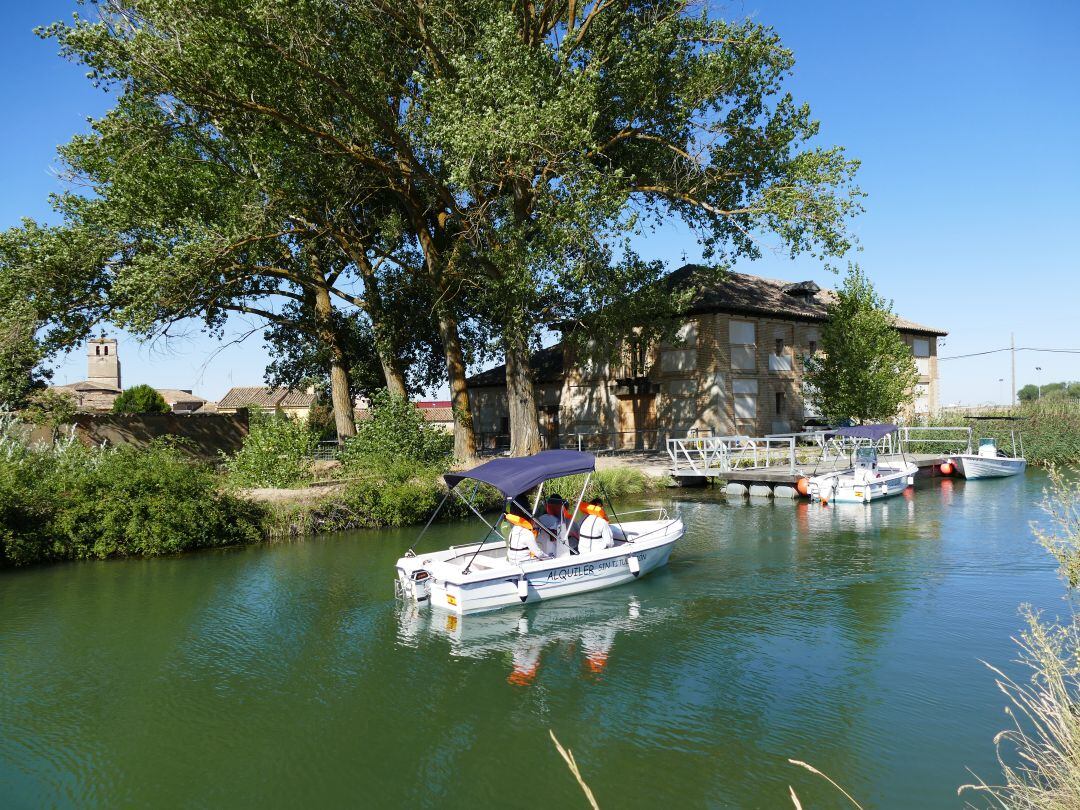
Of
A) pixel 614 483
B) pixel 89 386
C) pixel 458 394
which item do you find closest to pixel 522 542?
pixel 614 483

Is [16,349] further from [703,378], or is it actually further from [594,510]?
[703,378]

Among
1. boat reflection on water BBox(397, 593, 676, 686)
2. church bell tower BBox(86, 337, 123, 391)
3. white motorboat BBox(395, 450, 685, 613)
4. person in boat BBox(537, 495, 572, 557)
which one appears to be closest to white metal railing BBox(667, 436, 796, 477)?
white motorboat BBox(395, 450, 685, 613)

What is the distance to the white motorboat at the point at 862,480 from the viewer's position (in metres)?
24.5

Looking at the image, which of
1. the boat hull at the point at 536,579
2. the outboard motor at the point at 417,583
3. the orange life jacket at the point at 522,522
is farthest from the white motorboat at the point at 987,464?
the outboard motor at the point at 417,583

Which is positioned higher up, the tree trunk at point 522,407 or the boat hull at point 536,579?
the tree trunk at point 522,407

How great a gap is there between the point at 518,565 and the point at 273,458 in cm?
1201

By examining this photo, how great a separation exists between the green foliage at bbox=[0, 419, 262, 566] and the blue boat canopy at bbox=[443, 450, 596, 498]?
7.82 m

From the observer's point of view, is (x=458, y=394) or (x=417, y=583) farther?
(x=458, y=394)

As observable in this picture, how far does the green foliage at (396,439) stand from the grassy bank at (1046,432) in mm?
24398

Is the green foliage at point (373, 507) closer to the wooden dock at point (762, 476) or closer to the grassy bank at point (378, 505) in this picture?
the grassy bank at point (378, 505)

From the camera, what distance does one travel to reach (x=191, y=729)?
8.46 metres

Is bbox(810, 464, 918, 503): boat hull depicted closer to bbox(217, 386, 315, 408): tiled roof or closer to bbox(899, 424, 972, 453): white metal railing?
bbox(899, 424, 972, 453): white metal railing

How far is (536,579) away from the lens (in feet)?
41.4

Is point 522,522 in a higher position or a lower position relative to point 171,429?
lower
